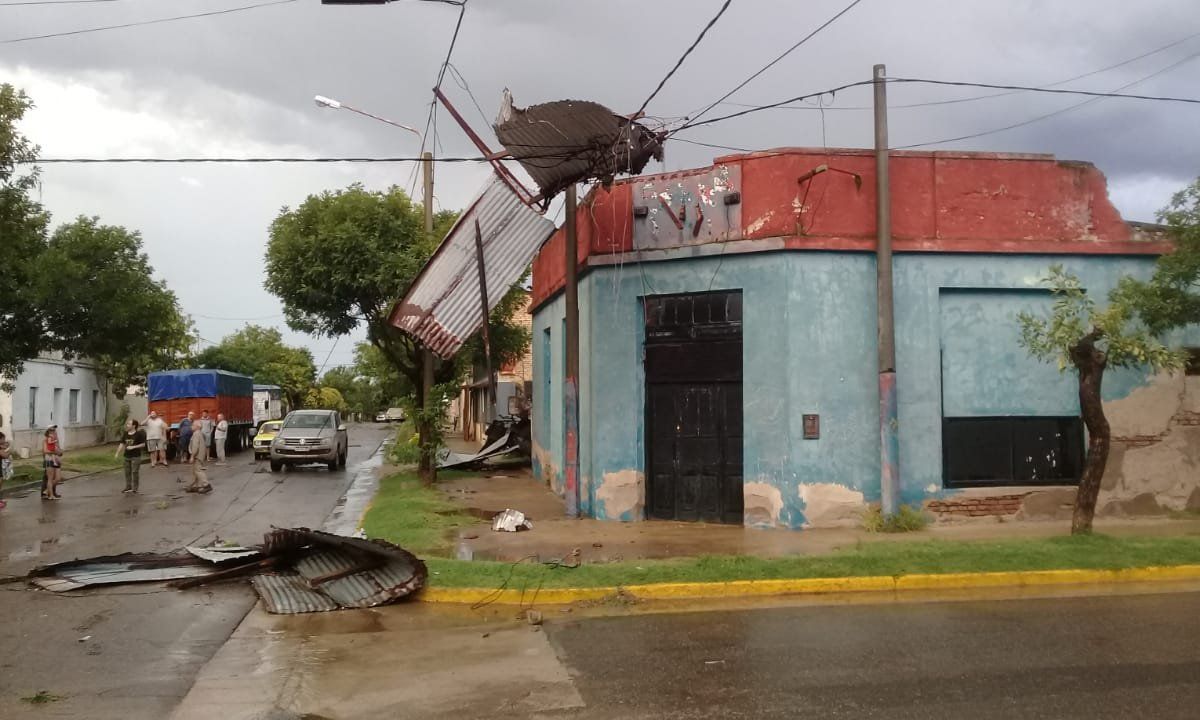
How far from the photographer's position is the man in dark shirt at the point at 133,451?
2061 centimetres

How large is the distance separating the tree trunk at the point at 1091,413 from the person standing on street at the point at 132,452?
1820cm

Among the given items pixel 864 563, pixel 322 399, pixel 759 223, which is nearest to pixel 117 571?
pixel 864 563

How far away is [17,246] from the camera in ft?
69.9

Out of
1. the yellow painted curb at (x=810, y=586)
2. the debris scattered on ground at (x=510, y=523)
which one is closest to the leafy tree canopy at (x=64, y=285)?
the debris scattered on ground at (x=510, y=523)

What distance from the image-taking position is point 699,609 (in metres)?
9.11

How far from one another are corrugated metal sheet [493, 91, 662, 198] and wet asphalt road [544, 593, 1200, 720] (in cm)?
659

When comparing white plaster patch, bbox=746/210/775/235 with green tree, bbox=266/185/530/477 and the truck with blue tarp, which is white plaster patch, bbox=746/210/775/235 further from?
the truck with blue tarp

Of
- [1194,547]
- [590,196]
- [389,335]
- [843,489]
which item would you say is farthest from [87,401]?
[1194,547]

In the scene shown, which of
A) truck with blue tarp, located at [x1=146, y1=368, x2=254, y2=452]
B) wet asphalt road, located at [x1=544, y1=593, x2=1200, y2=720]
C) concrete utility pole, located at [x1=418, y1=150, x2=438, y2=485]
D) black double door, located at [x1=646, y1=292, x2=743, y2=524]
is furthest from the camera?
truck with blue tarp, located at [x1=146, y1=368, x2=254, y2=452]

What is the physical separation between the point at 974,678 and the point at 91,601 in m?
8.35

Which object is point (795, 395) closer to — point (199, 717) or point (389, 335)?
point (199, 717)

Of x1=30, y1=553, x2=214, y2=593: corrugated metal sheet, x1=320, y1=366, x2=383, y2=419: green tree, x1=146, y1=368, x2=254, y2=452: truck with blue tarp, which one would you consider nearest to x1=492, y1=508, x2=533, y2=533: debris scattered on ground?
x1=30, y1=553, x2=214, y2=593: corrugated metal sheet

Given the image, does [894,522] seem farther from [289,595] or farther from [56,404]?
[56,404]

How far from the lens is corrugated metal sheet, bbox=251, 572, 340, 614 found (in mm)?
9227
